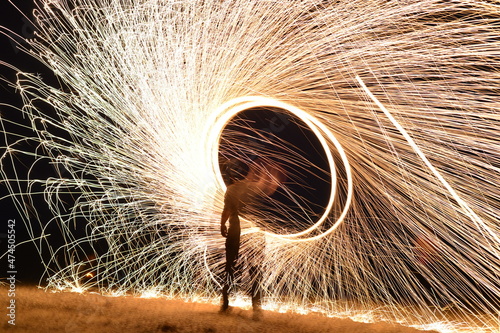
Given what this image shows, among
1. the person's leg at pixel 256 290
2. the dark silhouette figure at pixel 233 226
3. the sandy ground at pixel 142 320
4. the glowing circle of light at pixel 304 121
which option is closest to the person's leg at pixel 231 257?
the dark silhouette figure at pixel 233 226

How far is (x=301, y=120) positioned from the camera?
24.0 ft

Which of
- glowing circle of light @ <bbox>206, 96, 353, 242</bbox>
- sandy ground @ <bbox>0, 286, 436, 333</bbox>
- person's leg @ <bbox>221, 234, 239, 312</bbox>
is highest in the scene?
glowing circle of light @ <bbox>206, 96, 353, 242</bbox>

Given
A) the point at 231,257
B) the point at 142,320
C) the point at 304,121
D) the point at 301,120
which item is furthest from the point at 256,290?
the point at 301,120

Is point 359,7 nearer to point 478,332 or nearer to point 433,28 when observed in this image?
point 433,28

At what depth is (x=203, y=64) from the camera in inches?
312

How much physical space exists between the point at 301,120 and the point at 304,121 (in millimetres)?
284

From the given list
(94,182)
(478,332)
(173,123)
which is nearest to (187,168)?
(173,123)

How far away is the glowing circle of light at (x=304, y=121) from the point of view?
274 inches

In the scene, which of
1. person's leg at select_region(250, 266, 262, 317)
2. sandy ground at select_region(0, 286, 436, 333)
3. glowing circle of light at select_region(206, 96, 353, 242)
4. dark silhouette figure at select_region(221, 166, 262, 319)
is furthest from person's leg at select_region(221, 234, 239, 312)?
glowing circle of light at select_region(206, 96, 353, 242)

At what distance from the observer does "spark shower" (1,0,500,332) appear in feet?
21.6

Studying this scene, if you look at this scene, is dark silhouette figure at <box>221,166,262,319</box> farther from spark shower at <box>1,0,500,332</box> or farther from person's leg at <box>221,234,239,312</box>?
spark shower at <box>1,0,500,332</box>

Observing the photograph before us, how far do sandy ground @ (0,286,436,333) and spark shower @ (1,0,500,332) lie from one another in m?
1.13

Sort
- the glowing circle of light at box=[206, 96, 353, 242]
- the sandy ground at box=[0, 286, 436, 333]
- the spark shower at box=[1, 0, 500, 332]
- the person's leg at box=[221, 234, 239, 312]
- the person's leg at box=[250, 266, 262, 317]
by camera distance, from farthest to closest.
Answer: the glowing circle of light at box=[206, 96, 353, 242] < the spark shower at box=[1, 0, 500, 332] < the person's leg at box=[221, 234, 239, 312] < the person's leg at box=[250, 266, 262, 317] < the sandy ground at box=[0, 286, 436, 333]

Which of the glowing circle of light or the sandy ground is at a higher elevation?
the glowing circle of light
